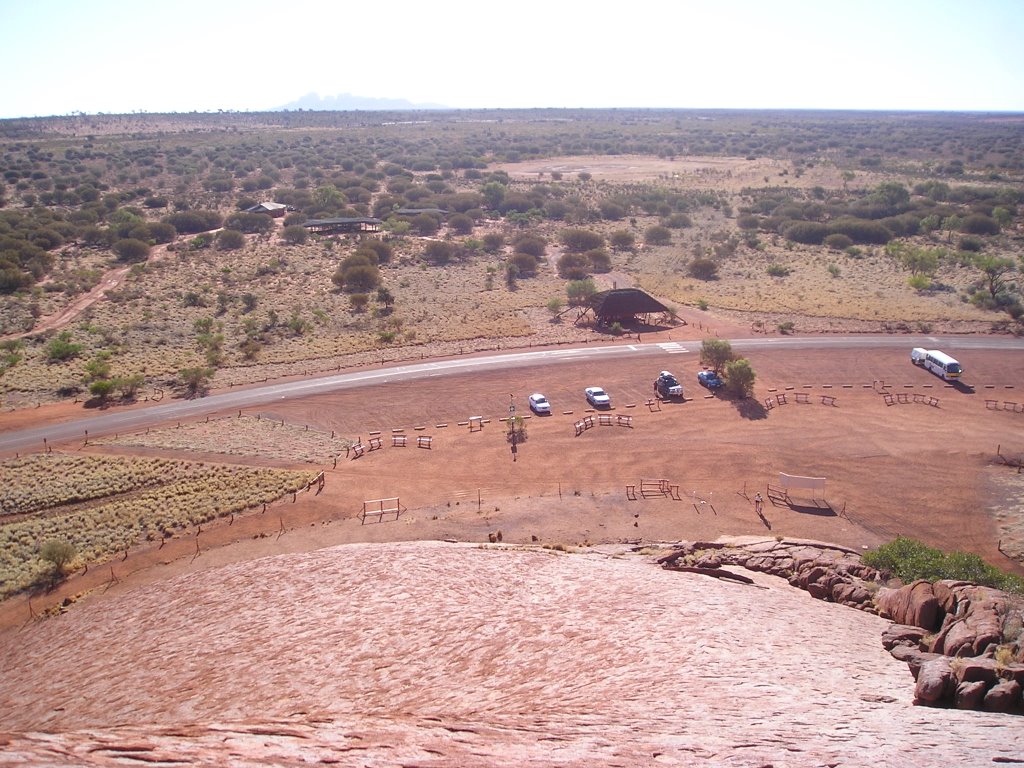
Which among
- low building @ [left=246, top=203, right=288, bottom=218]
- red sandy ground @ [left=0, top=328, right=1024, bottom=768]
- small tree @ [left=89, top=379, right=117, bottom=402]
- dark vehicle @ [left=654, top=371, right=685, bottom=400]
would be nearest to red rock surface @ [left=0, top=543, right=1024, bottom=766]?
red sandy ground @ [left=0, top=328, right=1024, bottom=768]

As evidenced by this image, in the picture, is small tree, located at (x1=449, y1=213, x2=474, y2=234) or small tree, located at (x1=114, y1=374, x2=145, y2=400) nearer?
small tree, located at (x1=114, y1=374, x2=145, y2=400)

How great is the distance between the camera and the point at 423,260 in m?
85.8

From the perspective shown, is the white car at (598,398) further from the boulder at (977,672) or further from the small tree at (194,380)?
the boulder at (977,672)

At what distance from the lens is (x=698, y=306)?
68688 millimetres

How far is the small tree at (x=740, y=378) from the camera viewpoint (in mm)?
46438

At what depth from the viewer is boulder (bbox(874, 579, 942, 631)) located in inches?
772

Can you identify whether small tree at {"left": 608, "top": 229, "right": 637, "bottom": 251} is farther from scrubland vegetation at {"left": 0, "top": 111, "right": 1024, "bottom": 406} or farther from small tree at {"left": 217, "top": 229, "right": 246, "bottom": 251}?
small tree at {"left": 217, "top": 229, "right": 246, "bottom": 251}

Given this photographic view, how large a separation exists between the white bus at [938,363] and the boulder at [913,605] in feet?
111

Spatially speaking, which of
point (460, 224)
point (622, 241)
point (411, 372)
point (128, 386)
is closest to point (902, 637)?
point (411, 372)

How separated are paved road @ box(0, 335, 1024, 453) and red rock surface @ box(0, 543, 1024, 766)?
64.7 feet

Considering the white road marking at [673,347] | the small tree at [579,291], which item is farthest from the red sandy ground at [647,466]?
the small tree at [579,291]

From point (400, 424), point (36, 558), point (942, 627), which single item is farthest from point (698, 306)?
point (36, 558)

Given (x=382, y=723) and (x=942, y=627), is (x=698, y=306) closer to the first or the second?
(x=942, y=627)

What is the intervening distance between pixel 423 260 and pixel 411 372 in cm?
3776
